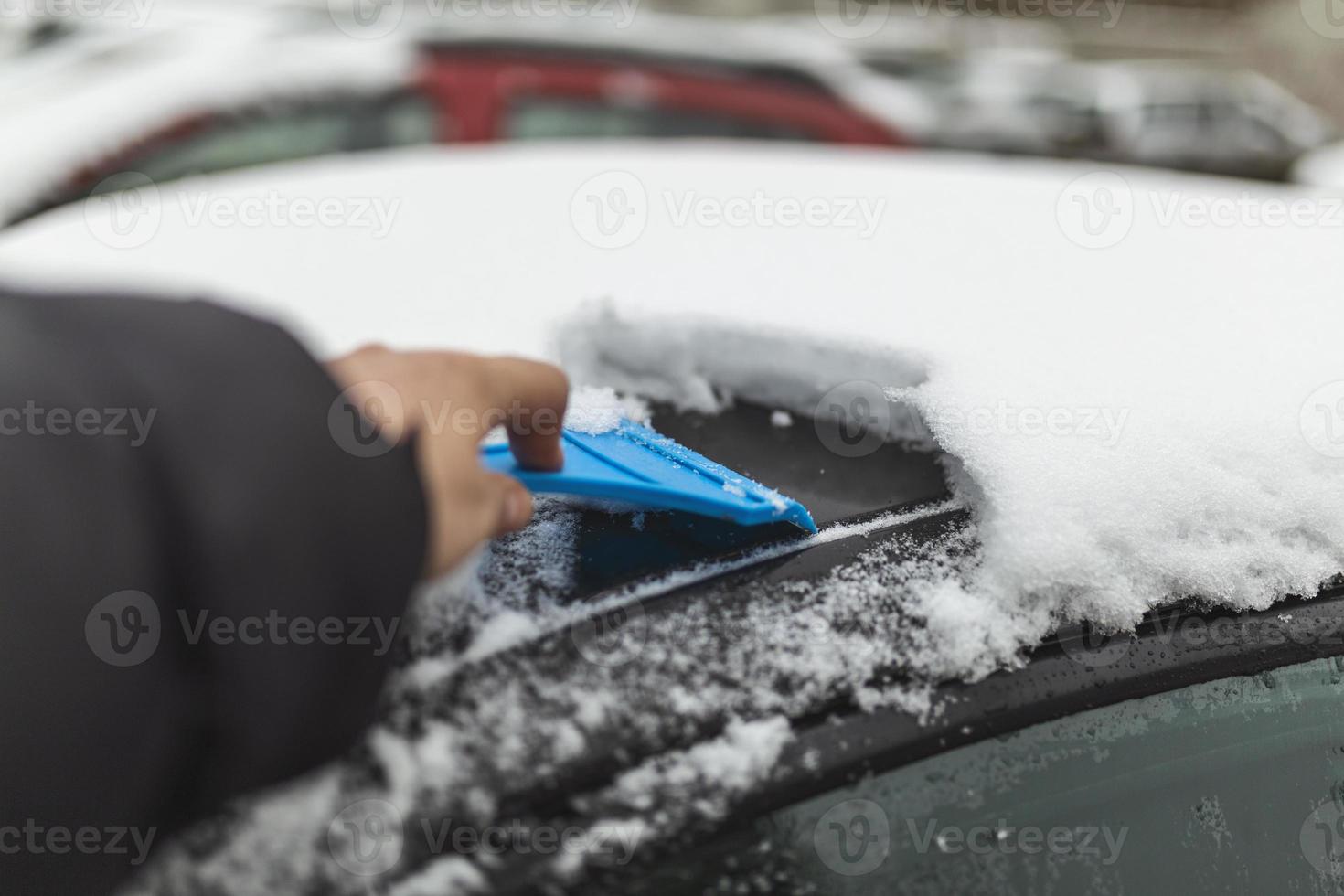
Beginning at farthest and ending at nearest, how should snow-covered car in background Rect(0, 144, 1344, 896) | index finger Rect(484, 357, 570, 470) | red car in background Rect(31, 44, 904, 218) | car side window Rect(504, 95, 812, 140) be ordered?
1. car side window Rect(504, 95, 812, 140)
2. red car in background Rect(31, 44, 904, 218)
3. index finger Rect(484, 357, 570, 470)
4. snow-covered car in background Rect(0, 144, 1344, 896)

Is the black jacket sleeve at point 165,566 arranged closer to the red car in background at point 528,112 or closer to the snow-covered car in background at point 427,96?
the snow-covered car in background at point 427,96

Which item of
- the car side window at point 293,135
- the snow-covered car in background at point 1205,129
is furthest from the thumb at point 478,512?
the snow-covered car in background at point 1205,129

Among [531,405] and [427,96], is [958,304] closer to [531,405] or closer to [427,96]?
[531,405]

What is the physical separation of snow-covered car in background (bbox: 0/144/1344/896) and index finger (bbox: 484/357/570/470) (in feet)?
0.32

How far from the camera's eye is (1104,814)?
95 cm

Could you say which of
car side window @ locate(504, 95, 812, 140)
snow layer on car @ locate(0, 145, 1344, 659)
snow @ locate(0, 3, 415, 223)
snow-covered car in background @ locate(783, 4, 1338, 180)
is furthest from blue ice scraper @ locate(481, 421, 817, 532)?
snow-covered car in background @ locate(783, 4, 1338, 180)

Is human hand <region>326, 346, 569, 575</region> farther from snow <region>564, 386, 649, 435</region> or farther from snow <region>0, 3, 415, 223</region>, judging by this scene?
snow <region>0, 3, 415, 223</region>

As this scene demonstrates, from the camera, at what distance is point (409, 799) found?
2.54 feet

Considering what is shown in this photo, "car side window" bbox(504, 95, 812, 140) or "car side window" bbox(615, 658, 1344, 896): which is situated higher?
"car side window" bbox(504, 95, 812, 140)

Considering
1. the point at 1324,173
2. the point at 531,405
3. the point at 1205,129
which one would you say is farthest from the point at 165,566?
the point at 1205,129

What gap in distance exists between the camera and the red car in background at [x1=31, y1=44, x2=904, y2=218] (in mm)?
3963

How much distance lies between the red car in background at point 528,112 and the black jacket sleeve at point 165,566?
3.51 metres

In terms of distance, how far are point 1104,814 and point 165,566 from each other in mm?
824

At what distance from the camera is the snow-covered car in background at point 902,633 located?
2.61 ft
